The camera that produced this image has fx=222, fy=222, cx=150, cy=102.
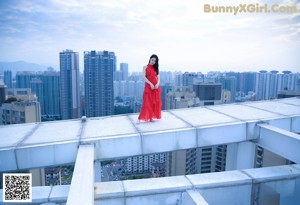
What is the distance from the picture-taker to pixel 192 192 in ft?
10.4

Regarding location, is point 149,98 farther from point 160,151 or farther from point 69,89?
point 69,89

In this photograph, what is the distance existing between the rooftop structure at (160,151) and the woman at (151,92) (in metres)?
0.29

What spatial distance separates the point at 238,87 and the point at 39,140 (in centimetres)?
7914

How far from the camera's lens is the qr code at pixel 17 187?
9.61ft

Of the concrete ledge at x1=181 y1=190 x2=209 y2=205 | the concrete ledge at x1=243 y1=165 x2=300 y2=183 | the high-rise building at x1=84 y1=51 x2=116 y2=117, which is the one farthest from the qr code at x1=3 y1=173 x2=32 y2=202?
the high-rise building at x1=84 y1=51 x2=116 y2=117

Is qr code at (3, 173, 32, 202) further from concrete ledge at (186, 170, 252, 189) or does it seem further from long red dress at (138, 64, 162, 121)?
long red dress at (138, 64, 162, 121)

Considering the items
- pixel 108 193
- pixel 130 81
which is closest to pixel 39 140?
pixel 108 193

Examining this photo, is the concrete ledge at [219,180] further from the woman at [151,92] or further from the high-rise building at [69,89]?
the high-rise building at [69,89]

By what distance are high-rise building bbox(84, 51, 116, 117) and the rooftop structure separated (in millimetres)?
38530

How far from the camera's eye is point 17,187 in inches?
119

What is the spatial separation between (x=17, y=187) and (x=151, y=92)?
3202 mm

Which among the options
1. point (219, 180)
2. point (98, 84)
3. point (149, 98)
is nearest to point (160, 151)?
point (219, 180)

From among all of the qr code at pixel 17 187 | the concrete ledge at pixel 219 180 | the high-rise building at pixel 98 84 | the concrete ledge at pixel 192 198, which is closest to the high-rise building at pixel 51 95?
the high-rise building at pixel 98 84

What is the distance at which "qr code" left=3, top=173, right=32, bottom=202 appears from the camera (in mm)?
2928
